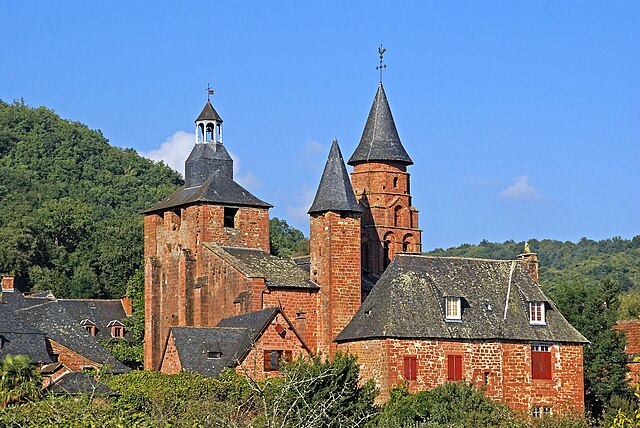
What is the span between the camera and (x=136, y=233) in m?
100

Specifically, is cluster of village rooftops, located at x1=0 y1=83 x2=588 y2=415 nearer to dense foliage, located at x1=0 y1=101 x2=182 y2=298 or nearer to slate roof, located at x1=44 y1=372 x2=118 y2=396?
slate roof, located at x1=44 y1=372 x2=118 y2=396

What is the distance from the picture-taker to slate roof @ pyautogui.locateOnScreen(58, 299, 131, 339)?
262 ft

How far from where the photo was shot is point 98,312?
8181cm

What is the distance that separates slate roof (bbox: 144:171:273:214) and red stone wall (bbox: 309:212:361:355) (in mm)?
6816

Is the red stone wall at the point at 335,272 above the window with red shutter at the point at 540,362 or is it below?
above

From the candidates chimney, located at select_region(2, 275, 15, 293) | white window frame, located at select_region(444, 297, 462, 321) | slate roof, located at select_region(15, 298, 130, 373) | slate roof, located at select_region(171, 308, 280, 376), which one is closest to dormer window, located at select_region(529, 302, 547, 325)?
white window frame, located at select_region(444, 297, 462, 321)

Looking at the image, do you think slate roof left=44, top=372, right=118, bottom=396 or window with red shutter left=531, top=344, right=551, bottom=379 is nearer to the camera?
slate roof left=44, top=372, right=118, bottom=396

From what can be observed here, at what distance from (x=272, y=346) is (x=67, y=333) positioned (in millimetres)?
14788

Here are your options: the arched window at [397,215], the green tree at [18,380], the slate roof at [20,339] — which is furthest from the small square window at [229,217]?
the green tree at [18,380]

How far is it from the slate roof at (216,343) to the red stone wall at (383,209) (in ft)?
47.5

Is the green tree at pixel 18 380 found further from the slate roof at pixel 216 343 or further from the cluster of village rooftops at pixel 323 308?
the slate roof at pixel 216 343

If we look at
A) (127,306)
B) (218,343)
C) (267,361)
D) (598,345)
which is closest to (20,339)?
(218,343)

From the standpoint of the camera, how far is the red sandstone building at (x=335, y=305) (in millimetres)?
54469

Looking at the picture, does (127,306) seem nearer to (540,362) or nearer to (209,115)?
(209,115)
